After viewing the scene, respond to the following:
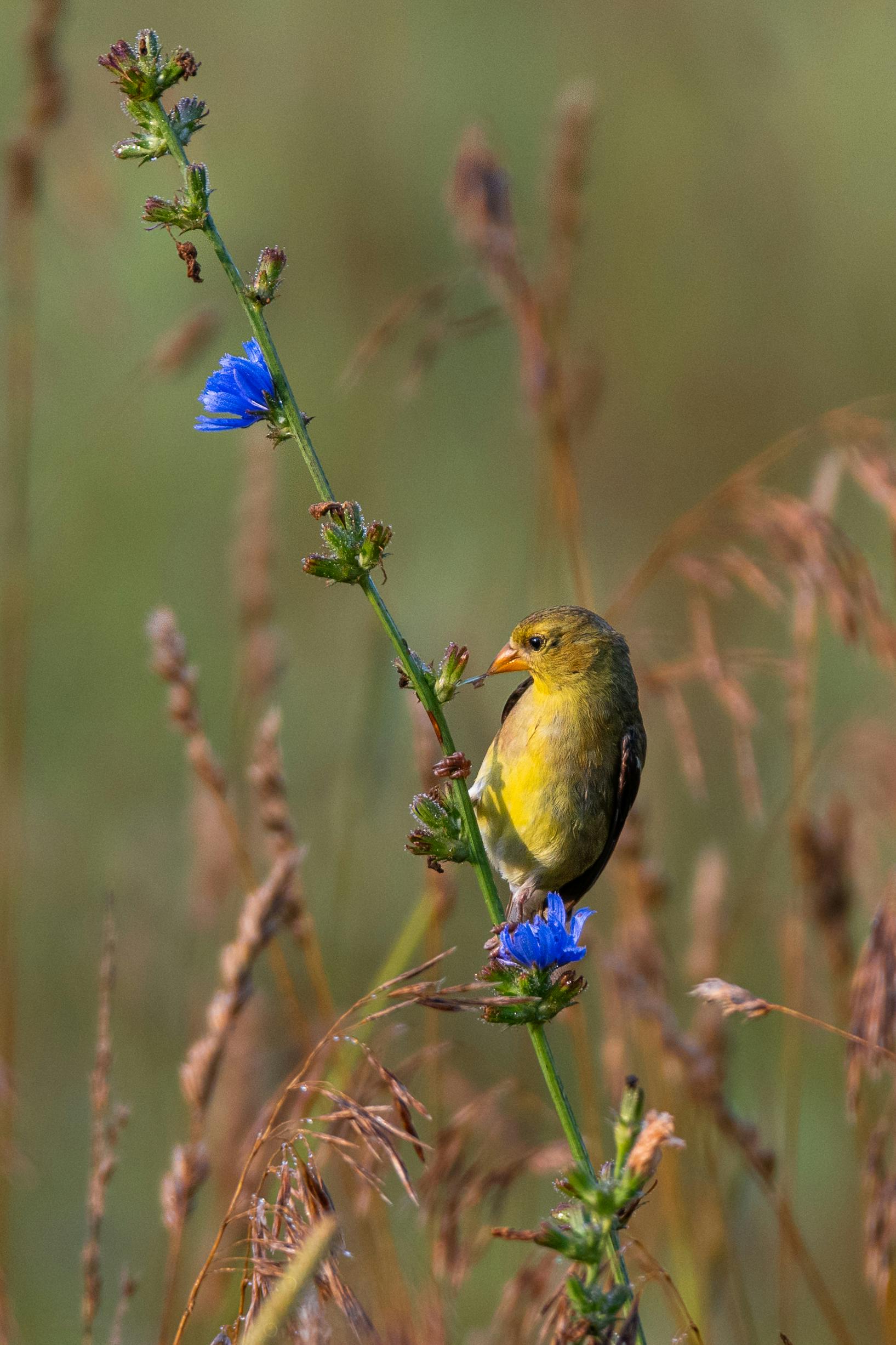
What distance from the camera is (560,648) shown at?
2.86 meters

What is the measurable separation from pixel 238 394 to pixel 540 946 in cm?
69

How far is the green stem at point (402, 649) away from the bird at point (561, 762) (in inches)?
46.7

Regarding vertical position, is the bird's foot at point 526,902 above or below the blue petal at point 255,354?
below

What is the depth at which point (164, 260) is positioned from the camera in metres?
6.23

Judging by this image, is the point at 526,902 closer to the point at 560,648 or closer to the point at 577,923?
the point at 560,648

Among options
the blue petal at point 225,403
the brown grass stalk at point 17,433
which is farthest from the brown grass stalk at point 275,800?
the blue petal at point 225,403

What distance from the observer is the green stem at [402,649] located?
1361 millimetres

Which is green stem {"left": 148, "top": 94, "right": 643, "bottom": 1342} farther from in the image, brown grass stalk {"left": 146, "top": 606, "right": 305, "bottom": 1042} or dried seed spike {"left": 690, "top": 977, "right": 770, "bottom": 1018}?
brown grass stalk {"left": 146, "top": 606, "right": 305, "bottom": 1042}

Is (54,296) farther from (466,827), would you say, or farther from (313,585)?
(466,827)

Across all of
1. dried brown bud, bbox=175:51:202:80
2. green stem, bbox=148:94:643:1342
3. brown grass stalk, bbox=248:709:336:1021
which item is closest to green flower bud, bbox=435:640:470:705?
green stem, bbox=148:94:643:1342

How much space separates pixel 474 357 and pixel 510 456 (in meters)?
0.70

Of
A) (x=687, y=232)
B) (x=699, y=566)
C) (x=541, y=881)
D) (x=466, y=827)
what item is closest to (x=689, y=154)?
(x=687, y=232)

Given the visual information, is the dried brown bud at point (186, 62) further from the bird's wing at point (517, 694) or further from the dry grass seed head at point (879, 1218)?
the dry grass seed head at point (879, 1218)

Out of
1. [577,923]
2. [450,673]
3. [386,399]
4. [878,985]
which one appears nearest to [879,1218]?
[878,985]
